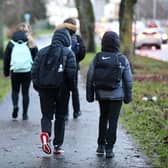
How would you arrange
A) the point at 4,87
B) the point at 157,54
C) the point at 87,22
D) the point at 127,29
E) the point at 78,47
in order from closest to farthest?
the point at 78,47
the point at 4,87
the point at 127,29
the point at 87,22
the point at 157,54

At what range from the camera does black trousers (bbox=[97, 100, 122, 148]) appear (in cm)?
780

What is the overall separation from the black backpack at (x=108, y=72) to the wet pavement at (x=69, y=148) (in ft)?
3.17

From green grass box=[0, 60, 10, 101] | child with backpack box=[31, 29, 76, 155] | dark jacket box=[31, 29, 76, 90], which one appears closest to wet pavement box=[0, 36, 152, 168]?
child with backpack box=[31, 29, 76, 155]

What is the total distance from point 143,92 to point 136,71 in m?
7.15

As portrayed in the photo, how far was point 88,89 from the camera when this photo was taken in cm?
787

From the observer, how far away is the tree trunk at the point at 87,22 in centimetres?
3347

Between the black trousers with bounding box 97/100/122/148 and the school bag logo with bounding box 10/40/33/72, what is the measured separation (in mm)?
3229

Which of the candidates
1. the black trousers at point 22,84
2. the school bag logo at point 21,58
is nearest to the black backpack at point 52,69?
the school bag logo at point 21,58

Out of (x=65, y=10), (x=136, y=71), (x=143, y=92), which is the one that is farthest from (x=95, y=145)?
(x=65, y=10)

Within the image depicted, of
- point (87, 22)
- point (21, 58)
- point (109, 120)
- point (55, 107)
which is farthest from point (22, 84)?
point (87, 22)

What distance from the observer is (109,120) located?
25.7ft

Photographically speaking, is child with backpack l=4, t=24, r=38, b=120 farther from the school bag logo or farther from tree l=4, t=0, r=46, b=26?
tree l=4, t=0, r=46, b=26

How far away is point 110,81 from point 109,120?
1.75ft

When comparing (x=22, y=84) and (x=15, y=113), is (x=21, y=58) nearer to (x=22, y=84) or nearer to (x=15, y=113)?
(x=22, y=84)
